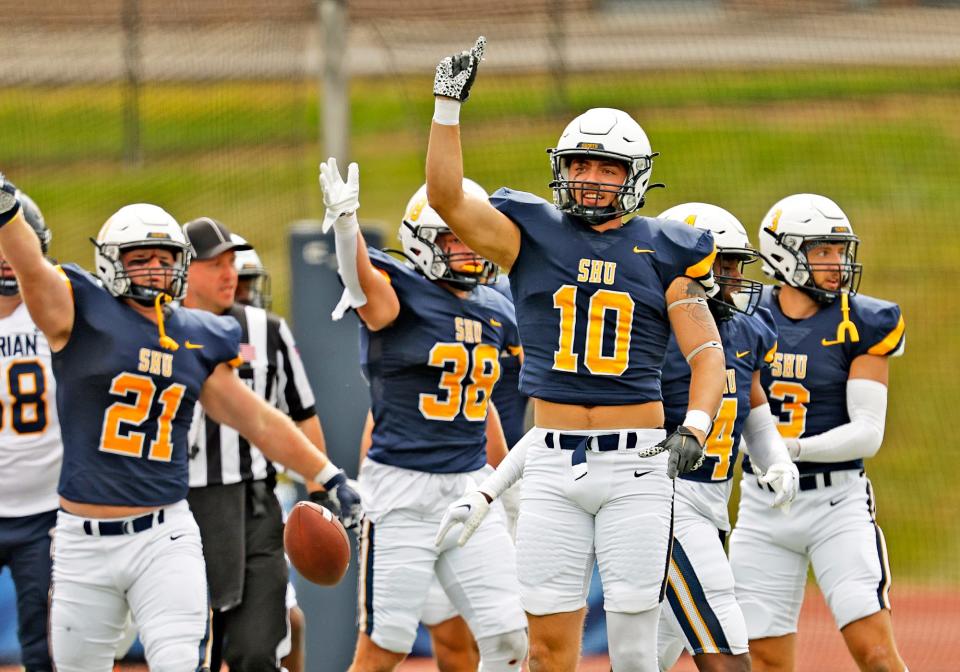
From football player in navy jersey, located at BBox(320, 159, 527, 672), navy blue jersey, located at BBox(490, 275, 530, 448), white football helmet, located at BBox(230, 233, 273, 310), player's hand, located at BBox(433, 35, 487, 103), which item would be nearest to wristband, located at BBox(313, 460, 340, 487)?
football player in navy jersey, located at BBox(320, 159, 527, 672)

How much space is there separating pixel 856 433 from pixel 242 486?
2.42 m

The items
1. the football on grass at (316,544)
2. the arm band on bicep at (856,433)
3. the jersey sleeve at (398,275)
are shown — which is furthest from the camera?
the jersey sleeve at (398,275)

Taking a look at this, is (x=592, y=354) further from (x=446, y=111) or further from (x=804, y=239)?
(x=804, y=239)

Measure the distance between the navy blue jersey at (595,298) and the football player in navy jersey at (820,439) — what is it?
130 cm

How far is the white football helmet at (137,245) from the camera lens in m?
5.45

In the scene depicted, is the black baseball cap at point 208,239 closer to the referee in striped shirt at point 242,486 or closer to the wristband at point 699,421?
the referee in striped shirt at point 242,486

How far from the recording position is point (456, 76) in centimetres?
478

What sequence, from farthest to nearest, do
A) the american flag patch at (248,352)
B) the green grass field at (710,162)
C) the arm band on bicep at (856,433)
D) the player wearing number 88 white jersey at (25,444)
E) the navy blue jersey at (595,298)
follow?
the green grass field at (710,162) → the american flag patch at (248,352) → the player wearing number 88 white jersey at (25,444) → the arm band on bicep at (856,433) → the navy blue jersey at (595,298)

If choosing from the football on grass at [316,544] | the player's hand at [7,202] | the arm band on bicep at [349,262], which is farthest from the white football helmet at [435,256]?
the player's hand at [7,202]

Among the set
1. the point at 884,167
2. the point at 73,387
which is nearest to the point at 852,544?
the point at 73,387

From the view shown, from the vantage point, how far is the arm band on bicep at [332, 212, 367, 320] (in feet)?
19.2

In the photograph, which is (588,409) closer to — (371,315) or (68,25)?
(371,315)

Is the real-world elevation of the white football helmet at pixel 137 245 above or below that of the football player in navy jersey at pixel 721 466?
above

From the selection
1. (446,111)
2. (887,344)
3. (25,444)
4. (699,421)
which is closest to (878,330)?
(887,344)
